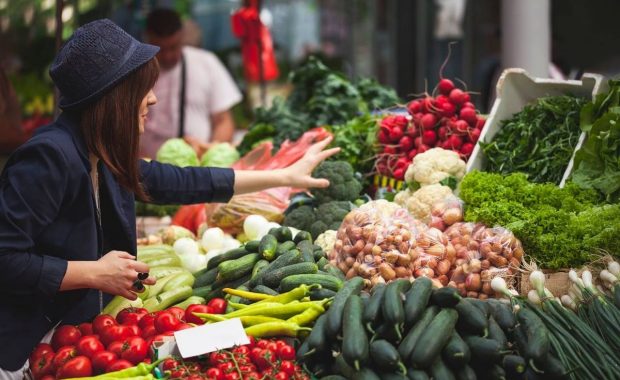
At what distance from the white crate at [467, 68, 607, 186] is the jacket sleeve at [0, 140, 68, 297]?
2.57 metres

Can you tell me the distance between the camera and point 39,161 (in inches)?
128

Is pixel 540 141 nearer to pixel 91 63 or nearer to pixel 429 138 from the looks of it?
pixel 429 138

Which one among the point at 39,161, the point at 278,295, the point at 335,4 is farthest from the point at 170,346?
the point at 335,4

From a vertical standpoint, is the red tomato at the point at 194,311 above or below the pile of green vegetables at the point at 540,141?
below

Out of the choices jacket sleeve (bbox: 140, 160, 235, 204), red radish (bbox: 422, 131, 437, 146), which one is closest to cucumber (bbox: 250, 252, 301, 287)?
jacket sleeve (bbox: 140, 160, 235, 204)

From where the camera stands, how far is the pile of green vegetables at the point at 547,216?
3.80 meters

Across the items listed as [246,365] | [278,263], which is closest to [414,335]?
[246,365]

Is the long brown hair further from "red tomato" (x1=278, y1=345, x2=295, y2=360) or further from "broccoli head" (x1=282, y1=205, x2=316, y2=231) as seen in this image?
"broccoli head" (x1=282, y1=205, x2=316, y2=231)

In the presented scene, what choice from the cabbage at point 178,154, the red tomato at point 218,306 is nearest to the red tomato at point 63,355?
the red tomato at point 218,306

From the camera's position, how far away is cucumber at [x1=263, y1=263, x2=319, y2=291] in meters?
3.72

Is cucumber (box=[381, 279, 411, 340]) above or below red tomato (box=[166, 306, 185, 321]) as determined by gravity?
above

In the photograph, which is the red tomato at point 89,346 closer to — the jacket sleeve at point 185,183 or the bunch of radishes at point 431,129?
the jacket sleeve at point 185,183

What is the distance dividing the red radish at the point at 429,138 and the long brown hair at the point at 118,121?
240cm

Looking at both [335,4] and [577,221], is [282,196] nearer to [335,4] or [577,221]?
[577,221]
